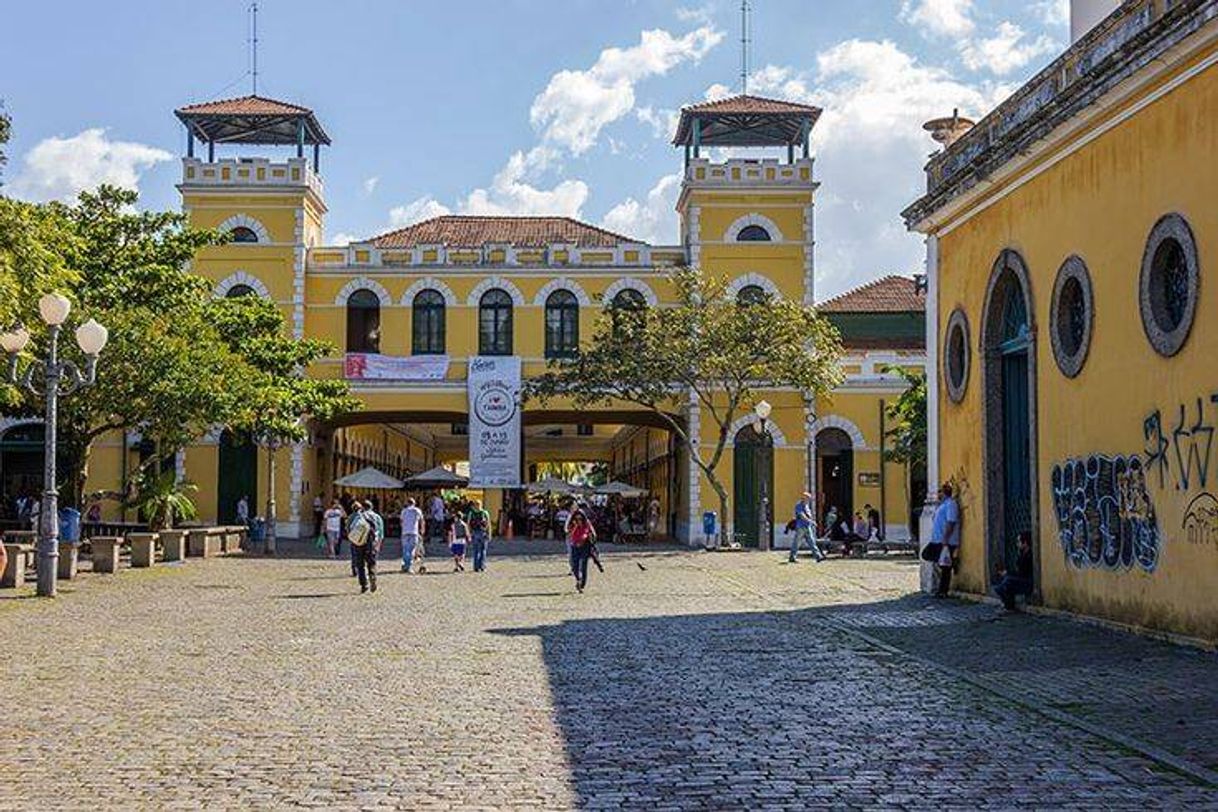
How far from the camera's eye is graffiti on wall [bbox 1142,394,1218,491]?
41.6 feet

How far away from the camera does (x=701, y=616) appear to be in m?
17.6

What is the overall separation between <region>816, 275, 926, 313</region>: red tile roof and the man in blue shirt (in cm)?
3236

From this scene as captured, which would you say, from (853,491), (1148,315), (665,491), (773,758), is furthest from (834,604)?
(665,491)

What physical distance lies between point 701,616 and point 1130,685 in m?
7.25

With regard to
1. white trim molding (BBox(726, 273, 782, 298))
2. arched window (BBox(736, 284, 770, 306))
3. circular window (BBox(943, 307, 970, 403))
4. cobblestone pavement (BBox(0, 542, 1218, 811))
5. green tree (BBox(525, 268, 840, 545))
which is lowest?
cobblestone pavement (BBox(0, 542, 1218, 811))

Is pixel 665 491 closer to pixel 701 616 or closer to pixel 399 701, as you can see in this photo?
pixel 701 616

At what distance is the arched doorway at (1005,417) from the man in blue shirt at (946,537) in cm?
98

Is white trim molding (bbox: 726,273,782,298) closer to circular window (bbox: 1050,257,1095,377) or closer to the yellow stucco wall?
the yellow stucco wall

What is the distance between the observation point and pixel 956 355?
1998cm

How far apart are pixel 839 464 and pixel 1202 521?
108 ft

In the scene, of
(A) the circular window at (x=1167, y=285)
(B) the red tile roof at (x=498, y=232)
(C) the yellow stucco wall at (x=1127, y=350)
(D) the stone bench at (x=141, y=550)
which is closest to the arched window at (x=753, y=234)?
(B) the red tile roof at (x=498, y=232)

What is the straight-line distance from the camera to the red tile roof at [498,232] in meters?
50.2

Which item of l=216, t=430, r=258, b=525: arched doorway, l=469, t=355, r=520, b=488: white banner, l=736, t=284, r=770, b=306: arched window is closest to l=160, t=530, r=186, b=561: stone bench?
l=469, t=355, r=520, b=488: white banner

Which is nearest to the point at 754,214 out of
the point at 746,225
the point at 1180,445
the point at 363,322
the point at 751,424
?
the point at 746,225
